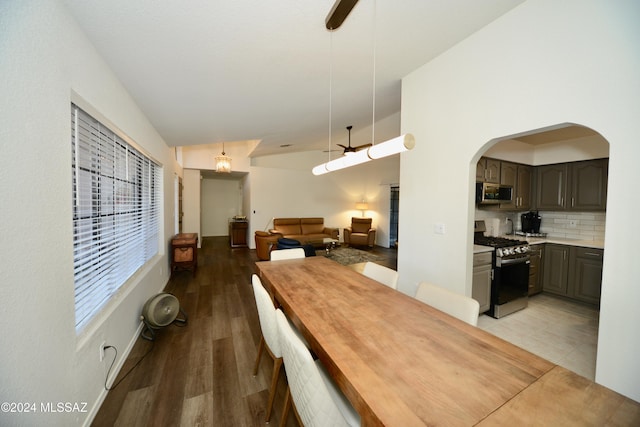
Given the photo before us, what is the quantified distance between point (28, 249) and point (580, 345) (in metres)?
4.26

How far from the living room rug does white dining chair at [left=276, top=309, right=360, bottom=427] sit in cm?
445

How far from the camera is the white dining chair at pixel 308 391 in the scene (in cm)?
88

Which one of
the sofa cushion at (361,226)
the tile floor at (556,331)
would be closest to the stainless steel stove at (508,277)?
the tile floor at (556,331)

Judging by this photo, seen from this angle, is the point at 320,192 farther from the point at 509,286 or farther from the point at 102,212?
the point at 102,212

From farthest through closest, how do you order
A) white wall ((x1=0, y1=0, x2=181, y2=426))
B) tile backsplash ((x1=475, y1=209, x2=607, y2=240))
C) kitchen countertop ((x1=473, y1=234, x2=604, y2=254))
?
tile backsplash ((x1=475, y1=209, x2=607, y2=240)) → kitchen countertop ((x1=473, y1=234, x2=604, y2=254)) → white wall ((x1=0, y1=0, x2=181, y2=426))

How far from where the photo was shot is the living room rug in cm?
575

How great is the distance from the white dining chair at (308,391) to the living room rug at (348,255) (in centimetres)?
445

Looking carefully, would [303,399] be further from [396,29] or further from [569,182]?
[569,182]

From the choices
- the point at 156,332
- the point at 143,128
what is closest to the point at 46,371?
Answer: the point at 156,332

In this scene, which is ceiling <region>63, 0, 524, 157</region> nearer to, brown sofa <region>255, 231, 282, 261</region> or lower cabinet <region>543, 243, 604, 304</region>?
brown sofa <region>255, 231, 282, 261</region>

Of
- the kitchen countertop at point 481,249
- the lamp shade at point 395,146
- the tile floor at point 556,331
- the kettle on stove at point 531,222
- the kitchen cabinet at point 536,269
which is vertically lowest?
the tile floor at point 556,331

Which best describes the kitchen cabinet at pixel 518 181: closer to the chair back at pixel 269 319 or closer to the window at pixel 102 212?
the chair back at pixel 269 319

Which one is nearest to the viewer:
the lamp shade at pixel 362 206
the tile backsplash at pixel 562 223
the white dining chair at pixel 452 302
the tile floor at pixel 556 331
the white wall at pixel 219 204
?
the white dining chair at pixel 452 302

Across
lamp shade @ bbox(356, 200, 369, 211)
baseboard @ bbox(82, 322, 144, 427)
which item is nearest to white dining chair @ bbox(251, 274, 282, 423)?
baseboard @ bbox(82, 322, 144, 427)
